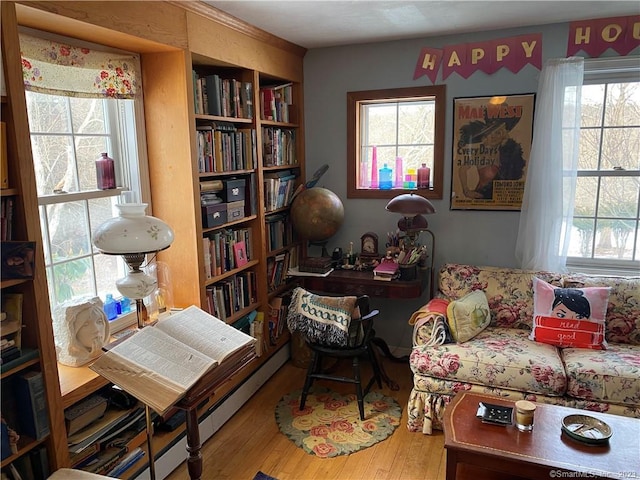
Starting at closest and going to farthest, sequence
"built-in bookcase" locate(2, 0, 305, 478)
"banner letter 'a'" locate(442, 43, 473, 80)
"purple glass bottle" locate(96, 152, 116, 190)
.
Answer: "built-in bookcase" locate(2, 0, 305, 478), "purple glass bottle" locate(96, 152, 116, 190), "banner letter 'a'" locate(442, 43, 473, 80)

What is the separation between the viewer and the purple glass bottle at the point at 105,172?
228 centimetres

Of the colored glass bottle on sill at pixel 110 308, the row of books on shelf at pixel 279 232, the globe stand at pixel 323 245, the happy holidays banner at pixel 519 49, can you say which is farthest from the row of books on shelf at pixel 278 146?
the colored glass bottle on sill at pixel 110 308

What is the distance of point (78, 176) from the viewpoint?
7.29 feet

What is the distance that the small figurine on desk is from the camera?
1.98m

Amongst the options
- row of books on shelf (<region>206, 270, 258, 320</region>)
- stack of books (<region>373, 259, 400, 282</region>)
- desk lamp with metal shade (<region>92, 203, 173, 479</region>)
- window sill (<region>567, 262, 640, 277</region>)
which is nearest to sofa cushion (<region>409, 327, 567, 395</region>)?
stack of books (<region>373, 259, 400, 282</region>)

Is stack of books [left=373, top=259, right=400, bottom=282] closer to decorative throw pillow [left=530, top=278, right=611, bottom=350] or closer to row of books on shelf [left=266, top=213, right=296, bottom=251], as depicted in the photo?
row of books on shelf [left=266, top=213, right=296, bottom=251]

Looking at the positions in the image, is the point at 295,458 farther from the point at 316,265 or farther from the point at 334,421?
the point at 316,265

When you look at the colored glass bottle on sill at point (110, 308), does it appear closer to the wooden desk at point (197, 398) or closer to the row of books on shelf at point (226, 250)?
the row of books on shelf at point (226, 250)

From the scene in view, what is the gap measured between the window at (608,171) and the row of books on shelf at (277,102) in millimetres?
2010

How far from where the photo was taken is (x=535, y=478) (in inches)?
72.5

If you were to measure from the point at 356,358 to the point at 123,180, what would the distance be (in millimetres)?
1669

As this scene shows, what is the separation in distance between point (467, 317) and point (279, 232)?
146cm

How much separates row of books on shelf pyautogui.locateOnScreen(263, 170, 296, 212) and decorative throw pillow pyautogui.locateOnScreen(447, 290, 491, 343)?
141cm

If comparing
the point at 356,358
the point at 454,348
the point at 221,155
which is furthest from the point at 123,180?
the point at 454,348
